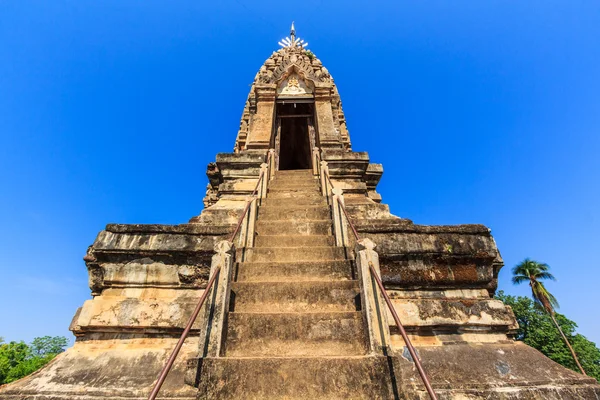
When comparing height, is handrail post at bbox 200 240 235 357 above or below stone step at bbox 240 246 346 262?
below

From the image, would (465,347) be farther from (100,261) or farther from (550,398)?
(100,261)

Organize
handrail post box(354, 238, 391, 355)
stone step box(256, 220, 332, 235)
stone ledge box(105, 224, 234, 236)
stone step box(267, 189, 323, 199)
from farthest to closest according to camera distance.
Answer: stone step box(267, 189, 323, 199) < stone step box(256, 220, 332, 235) < stone ledge box(105, 224, 234, 236) < handrail post box(354, 238, 391, 355)

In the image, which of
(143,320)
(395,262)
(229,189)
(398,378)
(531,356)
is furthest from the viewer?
(229,189)

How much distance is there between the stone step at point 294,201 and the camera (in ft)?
20.8

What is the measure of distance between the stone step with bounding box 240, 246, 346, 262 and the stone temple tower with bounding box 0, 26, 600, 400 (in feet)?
0.05

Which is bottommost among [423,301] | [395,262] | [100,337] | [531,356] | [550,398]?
[550,398]

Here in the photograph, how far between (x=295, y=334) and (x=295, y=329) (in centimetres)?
5

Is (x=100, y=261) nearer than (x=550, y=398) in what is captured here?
No

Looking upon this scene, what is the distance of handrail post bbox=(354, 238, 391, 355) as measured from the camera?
9.64ft

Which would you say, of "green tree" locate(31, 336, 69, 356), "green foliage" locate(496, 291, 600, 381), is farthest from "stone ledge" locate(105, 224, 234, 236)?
"green tree" locate(31, 336, 69, 356)

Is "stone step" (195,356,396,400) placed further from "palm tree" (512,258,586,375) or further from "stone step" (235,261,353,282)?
"palm tree" (512,258,586,375)

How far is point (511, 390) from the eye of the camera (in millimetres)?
3137

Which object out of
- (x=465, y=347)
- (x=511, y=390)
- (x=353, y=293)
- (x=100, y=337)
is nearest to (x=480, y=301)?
(x=465, y=347)

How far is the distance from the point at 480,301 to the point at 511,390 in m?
1.10
